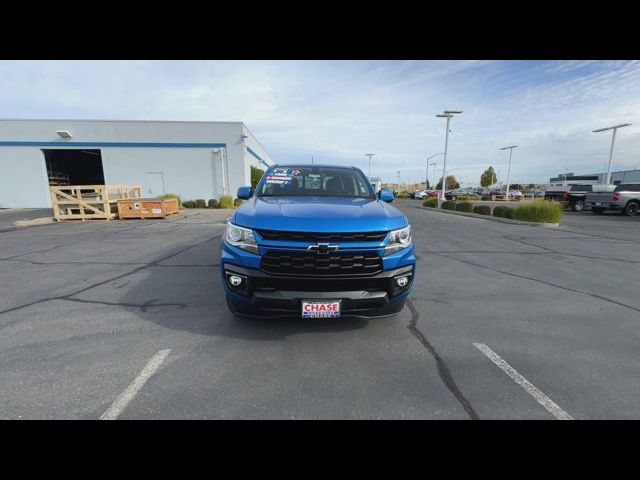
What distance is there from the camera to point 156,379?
8.43ft

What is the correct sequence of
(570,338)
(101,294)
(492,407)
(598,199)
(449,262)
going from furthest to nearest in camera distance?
(598,199), (449,262), (101,294), (570,338), (492,407)

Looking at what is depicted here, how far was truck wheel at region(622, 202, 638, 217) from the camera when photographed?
18.0 meters

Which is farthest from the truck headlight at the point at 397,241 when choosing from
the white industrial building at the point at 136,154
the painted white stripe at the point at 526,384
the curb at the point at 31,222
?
the white industrial building at the point at 136,154

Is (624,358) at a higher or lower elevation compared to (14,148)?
lower

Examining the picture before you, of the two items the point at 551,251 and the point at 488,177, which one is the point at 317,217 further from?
the point at 488,177

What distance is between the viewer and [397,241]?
118 inches

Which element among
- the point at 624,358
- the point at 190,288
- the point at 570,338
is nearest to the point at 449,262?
the point at 570,338

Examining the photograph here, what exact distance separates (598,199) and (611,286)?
18.9m

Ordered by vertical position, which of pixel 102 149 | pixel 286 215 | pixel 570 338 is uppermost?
pixel 102 149

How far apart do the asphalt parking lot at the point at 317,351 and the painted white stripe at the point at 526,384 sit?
1cm

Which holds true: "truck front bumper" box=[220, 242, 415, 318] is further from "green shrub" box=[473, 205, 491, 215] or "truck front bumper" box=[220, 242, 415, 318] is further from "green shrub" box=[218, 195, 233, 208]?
"green shrub" box=[218, 195, 233, 208]

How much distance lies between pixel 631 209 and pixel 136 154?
1391 inches

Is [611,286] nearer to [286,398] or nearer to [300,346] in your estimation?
[300,346]

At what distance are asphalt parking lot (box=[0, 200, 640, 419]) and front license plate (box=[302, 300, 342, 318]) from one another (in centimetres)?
46
